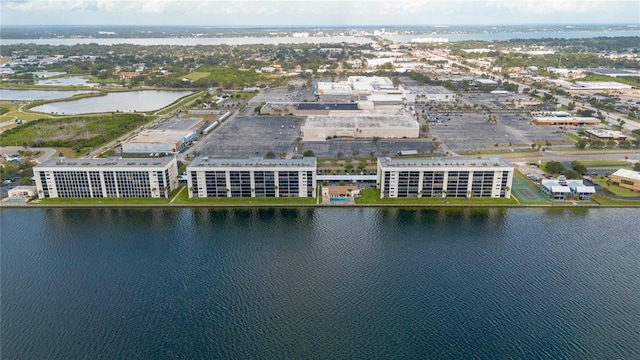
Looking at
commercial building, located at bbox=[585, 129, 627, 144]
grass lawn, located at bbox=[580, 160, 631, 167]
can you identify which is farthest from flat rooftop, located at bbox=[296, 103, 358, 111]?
grass lawn, located at bbox=[580, 160, 631, 167]

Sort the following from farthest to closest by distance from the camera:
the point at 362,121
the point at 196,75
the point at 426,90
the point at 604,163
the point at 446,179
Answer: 1. the point at 196,75
2. the point at 426,90
3. the point at 362,121
4. the point at 604,163
5. the point at 446,179

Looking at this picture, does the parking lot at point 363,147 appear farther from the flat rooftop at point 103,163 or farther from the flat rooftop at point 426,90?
the flat rooftop at point 426,90

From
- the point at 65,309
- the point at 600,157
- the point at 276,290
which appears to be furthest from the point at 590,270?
the point at 65,309

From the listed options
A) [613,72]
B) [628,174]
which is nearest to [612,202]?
[628,174]

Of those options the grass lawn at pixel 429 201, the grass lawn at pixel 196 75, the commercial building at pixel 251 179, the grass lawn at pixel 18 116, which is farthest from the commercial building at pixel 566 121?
the grass lawn at pixel 196 75

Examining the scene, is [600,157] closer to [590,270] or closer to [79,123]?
[590,270]

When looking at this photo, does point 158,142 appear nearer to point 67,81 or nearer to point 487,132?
point 487,132
